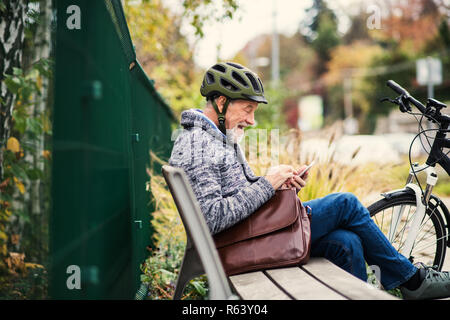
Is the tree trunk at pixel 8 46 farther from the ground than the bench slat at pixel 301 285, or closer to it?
farther from the ground

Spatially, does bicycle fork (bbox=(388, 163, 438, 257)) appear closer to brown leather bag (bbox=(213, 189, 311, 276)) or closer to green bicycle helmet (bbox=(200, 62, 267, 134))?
brown leather bag (bbox=(213, 189, 311, 276))

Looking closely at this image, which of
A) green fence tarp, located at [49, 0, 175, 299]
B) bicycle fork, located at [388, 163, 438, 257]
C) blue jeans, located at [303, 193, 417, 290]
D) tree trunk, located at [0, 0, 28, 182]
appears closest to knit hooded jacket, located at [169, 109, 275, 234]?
green fence tarp, located at [49, 0, 175, 299]

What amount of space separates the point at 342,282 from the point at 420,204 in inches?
59.1

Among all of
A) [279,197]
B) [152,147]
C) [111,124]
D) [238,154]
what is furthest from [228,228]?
[152,147]

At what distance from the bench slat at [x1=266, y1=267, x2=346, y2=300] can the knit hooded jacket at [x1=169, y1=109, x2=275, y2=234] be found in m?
0.31

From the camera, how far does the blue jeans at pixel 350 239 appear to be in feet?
8.79

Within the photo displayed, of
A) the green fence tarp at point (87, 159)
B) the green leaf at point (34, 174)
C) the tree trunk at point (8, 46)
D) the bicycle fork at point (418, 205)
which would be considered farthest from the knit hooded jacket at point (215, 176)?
Answer: the bicycle fork at point (418, 205)

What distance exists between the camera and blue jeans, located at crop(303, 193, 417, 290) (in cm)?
268

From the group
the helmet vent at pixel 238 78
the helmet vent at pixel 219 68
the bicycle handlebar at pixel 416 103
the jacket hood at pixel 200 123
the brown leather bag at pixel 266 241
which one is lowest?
the brown leather bag at pixel 266 241

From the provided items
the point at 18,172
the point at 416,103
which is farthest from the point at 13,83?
the point at 416,103

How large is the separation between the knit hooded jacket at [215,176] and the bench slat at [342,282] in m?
0.40

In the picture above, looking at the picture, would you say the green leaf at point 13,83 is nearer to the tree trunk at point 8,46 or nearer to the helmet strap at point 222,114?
the tree trunk at point 8,46

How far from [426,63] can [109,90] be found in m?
12.5

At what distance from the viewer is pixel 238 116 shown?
271 centimetres
